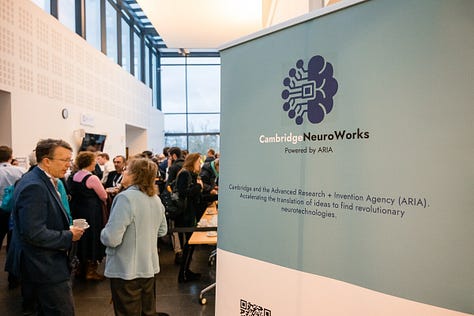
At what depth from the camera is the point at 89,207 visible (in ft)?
12.7

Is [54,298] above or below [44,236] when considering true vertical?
below

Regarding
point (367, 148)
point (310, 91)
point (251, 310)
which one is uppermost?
point (310, 91)

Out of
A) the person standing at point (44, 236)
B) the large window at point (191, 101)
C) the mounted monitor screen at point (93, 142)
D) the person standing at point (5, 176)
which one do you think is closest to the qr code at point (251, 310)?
the person standing at point (44, 236)

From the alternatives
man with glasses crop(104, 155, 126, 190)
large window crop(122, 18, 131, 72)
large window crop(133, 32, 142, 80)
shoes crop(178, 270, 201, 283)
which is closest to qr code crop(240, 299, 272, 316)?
shoes crop(178, 270, 201, 283)

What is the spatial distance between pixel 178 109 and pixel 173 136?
1359 millimetres

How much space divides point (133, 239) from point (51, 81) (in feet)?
18.2

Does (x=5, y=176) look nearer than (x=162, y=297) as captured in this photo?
No

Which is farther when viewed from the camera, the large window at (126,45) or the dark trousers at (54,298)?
the large window at (126,45)

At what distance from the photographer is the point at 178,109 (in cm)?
1647

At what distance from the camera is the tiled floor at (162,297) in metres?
3.29

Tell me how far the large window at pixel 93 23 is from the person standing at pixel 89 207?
20.1 ft

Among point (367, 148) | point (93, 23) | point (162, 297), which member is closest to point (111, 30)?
point (93, 23)

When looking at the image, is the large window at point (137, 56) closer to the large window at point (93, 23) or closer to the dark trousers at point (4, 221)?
the large window at point (93, 23)

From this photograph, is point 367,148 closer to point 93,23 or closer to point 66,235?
point 66,235
